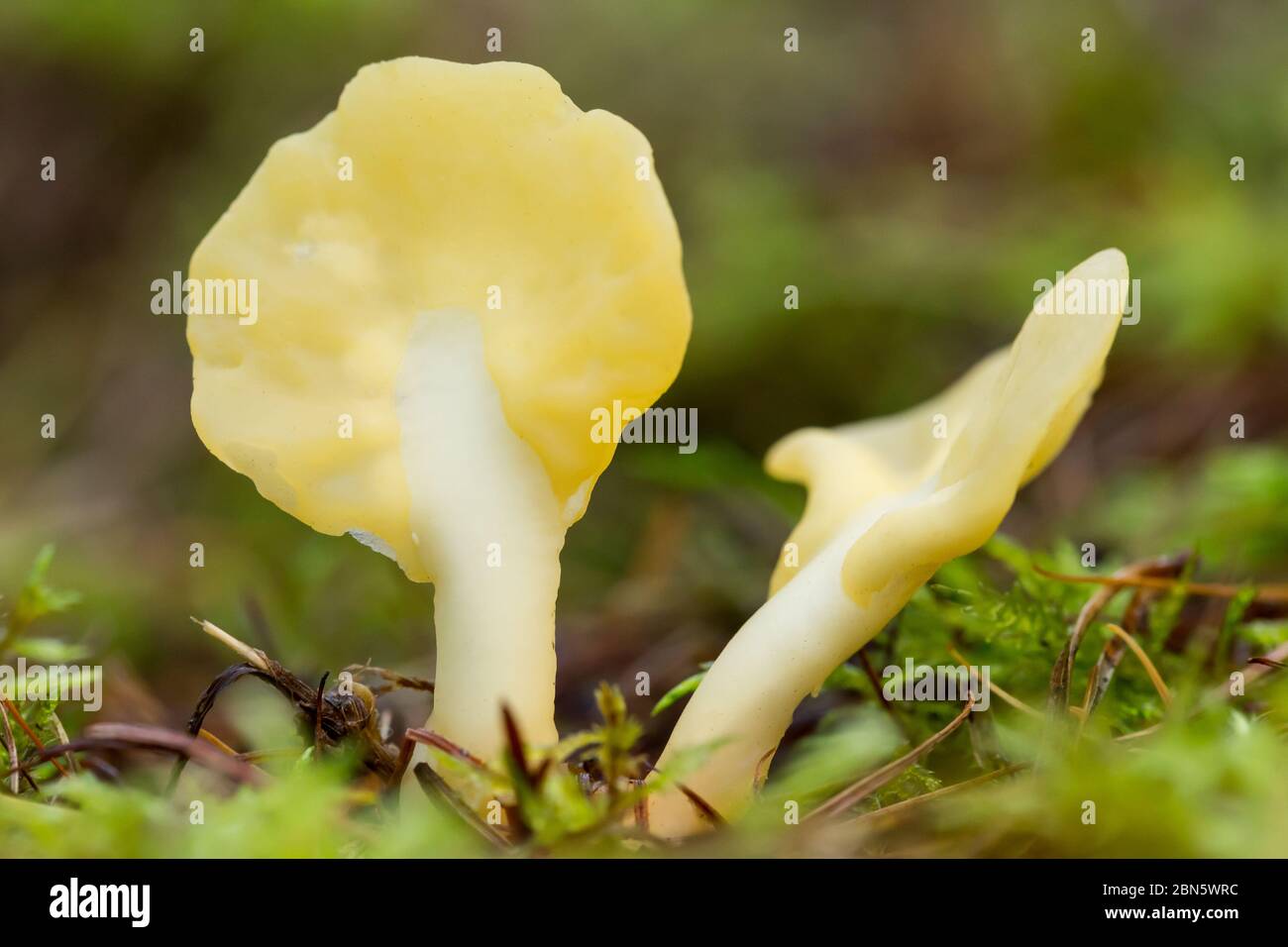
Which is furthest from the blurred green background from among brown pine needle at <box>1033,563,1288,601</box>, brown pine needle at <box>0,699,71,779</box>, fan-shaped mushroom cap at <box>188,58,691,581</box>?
fan-shaped mushroom cap at <box>188,58,691,581</box>

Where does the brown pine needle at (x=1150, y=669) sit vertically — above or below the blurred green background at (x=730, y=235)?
below

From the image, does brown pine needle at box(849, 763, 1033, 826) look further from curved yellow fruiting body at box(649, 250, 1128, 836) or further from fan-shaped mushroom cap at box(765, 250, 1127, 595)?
fan-shaped mushroom cap at box(765, 250, 1127, 595)

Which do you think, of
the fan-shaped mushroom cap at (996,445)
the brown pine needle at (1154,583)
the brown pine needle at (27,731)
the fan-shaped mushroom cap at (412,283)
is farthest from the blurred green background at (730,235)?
the fan-shaped mushroom cap at (412,283)

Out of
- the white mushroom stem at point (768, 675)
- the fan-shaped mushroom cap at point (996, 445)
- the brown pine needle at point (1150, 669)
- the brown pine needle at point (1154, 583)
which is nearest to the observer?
the fan-shaped mushroom cap at point (996, 445)

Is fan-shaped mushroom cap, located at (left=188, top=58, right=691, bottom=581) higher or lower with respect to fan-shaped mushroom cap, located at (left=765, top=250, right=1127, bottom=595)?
higher

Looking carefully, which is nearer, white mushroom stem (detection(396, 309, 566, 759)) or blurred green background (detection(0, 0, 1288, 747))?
white mushroom stem (detection(396, 309, 566, 759))

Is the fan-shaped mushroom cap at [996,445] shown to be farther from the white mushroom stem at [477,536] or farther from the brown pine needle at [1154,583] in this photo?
the white mushroom stem at [477,536]

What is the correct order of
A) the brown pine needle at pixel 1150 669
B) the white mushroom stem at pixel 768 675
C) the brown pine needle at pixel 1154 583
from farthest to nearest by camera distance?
the brown pine needle at pixel 1154 583
the brown pine needle at pixel 1150 669
the white mushroom stem at pixel 768 675

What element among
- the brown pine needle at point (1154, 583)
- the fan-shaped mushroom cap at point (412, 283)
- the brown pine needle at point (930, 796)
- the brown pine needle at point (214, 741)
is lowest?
the brown pine needle at point (930, 796)

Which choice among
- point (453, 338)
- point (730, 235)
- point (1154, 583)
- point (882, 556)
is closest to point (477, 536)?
point (453, 338)
